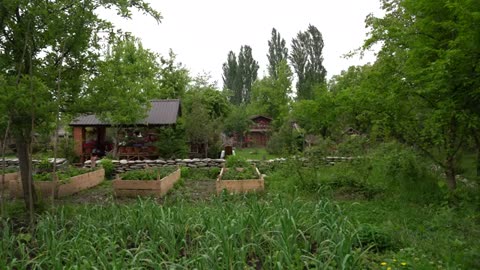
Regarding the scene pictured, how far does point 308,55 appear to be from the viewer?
37.1 m

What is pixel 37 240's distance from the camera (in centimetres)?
423

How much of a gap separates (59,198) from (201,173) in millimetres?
4822

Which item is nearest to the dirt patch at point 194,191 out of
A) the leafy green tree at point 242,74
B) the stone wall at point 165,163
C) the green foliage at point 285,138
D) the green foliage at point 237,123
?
the stone wall at point 165,163

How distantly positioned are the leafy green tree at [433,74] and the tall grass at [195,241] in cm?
234

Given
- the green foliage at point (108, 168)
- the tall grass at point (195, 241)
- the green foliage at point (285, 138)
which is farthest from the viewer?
the green foliage at point (285, 138)

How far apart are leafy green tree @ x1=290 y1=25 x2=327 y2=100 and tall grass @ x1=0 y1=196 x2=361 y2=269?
31.2 metres

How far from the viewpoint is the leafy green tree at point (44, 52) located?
4.80 metres

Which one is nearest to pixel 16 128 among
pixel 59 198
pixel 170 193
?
pixel 59 198

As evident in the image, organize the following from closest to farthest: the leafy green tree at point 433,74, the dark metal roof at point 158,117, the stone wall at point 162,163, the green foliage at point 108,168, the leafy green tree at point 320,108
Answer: the leafy green tree at point 433,74 < the leafy green tree at point 320,108 < the green foliage at point 108,168 < the stone wall at point 162,163 < the dark metal roof at point 158,117

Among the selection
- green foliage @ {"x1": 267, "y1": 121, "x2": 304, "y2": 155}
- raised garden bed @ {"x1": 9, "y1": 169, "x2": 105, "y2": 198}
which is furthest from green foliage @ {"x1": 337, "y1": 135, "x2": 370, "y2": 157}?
green foliage @ {"x1": 267, "y1": 121, "x2": 304, "y2": 155}

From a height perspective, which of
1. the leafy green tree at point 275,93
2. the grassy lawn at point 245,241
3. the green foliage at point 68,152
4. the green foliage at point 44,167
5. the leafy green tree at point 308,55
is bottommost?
the grassy lawn at point 245,241

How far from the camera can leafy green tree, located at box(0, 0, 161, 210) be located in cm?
480

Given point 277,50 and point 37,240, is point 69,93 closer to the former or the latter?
point 37,240

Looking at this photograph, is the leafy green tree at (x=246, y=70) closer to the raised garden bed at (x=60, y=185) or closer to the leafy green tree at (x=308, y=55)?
the leafy green tree at (x=308, y=55)
